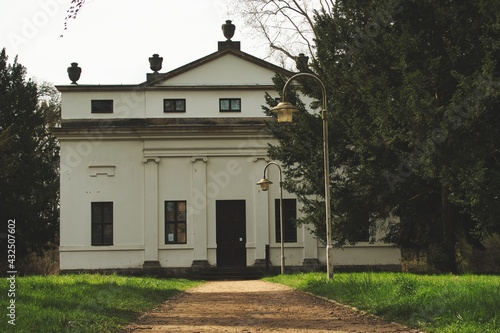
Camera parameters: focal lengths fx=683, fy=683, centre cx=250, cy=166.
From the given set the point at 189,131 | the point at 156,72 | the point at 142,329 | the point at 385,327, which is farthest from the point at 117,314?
the point at 156,72

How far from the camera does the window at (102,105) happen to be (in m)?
32.1

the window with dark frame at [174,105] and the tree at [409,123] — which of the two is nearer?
the tree at [409,123]

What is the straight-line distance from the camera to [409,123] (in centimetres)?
1838

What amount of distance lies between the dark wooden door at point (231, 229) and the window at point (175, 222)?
159 cm

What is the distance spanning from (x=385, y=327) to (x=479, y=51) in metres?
12.1

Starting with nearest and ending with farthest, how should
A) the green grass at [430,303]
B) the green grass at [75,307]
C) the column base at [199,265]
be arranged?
the green grass at [430,303]
the green grass at [75,307]
the column base at [199,265]

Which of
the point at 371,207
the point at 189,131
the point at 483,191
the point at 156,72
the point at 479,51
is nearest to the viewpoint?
the point at 483,191

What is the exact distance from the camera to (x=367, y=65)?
20719 millimetres

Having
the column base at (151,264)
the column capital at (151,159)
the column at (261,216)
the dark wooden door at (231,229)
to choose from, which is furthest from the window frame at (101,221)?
the column at (261,216)

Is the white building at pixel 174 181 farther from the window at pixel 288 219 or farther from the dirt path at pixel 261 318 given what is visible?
the dirt path at pixel 261 318

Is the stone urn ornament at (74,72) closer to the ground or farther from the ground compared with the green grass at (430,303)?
farther from the ground

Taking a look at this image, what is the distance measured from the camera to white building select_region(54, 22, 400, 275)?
3161 cm

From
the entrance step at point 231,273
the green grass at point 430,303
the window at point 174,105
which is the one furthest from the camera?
the window at point 174,105

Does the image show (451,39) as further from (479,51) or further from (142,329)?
(142,329)
